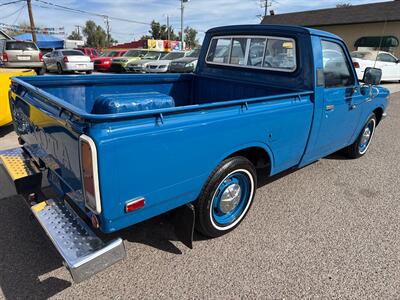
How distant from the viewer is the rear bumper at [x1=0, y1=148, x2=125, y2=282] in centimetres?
186

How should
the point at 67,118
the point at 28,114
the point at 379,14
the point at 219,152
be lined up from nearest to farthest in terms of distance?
1. the point at 67,118
2. the point at 219,152
3. the point at 28,114
4. the point at 379,14

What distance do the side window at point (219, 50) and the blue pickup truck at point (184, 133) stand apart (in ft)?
0.04

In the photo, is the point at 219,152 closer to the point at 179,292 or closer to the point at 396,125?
the point at 179,292

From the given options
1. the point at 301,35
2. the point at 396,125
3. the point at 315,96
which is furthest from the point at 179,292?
the point at 396,125

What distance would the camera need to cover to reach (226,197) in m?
2.84

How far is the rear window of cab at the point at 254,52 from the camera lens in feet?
11.4

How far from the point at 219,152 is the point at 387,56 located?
53.5ft

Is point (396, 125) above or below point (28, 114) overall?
below

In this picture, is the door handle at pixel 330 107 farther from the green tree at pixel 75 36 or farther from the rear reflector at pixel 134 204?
the green tree at pixel 75 36

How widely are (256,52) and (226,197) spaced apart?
193cm

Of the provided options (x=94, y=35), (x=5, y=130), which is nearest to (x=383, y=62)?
(x=5, y=130)

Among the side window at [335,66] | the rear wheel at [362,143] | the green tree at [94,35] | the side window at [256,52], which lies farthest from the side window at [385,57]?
the green tree at [94,35]

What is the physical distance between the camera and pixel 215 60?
169 inches

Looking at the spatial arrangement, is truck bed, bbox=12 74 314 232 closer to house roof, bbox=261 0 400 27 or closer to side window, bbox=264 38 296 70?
side window, bbox=264 38 296 70
